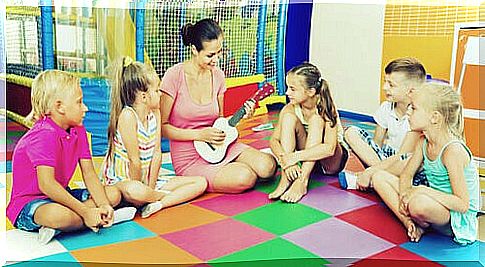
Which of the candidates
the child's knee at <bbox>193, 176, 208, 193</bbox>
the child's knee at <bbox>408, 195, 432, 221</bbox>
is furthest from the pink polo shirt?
the child's knee at <bbox>408, 195, 432, 221</bbox>

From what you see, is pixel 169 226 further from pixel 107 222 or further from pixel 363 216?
pixel 363 216

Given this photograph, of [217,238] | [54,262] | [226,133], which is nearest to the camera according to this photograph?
[54,262]

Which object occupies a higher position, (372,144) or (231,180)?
(372,144)

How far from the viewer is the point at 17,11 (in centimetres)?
178

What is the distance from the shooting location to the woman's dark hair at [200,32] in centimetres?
186

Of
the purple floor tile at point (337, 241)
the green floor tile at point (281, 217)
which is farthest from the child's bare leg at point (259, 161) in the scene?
the purple floor tile at point (337, 241)

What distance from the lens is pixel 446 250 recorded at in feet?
6.21

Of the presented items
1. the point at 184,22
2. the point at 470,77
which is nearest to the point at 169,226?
the point at 184,22

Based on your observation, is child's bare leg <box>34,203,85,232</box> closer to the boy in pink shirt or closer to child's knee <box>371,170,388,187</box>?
the boy in pink shirt

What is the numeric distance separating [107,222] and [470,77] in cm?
116

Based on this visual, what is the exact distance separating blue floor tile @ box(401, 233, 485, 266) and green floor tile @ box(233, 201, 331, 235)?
0.94ft

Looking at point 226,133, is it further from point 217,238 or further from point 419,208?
point 419,208

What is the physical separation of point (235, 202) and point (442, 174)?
2.05 ft

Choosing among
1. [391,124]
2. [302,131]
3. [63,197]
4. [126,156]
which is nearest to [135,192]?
[126,156]
